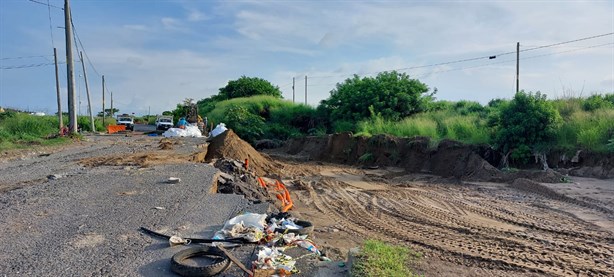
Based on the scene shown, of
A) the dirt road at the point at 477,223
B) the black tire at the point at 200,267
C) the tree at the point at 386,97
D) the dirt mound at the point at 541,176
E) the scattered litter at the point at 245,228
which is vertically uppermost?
the tree at the point at 386,97

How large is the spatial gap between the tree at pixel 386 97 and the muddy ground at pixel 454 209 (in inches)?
274

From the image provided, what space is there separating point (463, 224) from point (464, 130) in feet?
40.1

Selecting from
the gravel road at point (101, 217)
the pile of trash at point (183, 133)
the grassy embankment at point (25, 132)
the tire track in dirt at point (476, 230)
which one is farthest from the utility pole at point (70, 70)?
the tire track in dirt at point (476, 230)

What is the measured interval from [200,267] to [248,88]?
2028 inches

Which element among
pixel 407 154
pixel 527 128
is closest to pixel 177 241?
pixel 527 128

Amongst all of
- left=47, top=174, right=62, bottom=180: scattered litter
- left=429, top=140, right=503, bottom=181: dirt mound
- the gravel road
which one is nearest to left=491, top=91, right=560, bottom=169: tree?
left=429, top=140, right=503, bottom=181: dirt mound

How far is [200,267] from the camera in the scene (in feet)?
14.8

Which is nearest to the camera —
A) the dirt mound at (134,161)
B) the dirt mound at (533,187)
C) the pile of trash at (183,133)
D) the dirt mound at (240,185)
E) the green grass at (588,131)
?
the dirt mound at (240,185)

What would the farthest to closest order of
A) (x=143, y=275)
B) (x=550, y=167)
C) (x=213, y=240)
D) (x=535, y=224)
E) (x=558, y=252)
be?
1. (x=550, y=167)
2. (x=535, y=224)
3. (x=558, y=252)
4. (x=213, y=240)
5. (x=143, y=275)

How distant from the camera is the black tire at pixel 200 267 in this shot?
4.51m

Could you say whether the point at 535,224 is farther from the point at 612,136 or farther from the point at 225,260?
the point at 612,136

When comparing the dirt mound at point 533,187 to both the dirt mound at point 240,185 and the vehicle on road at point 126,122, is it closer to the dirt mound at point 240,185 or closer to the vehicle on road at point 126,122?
the dirt mound at point 240,185

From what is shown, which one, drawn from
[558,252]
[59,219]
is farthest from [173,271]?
[558,252]

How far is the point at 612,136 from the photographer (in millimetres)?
14656
